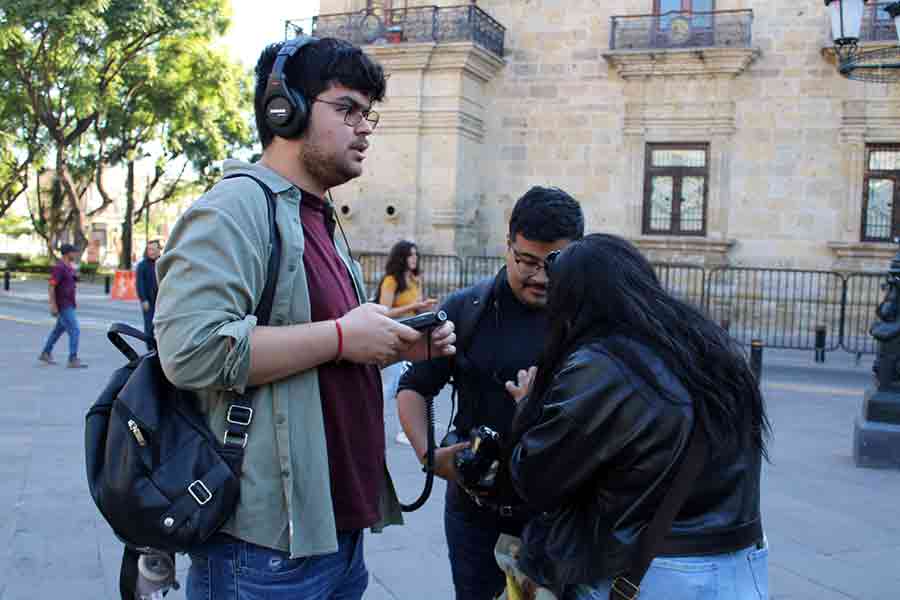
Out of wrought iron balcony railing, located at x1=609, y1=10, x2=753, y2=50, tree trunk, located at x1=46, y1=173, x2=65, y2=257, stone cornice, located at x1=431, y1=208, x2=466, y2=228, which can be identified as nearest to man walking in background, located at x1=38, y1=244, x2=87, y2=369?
stone cornice, located at x1=431, y1=208, x2=466, y2=228

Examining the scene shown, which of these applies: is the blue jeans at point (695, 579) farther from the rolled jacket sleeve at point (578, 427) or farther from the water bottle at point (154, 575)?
the water bottle at point (154, 575)

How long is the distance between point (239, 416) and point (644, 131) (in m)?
18.7

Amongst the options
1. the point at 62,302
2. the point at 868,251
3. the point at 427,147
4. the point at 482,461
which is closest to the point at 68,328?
the point at 62,302

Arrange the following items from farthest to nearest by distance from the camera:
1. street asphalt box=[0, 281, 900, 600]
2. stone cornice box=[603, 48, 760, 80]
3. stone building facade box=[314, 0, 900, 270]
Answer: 1. stone cornice box=[603, 48, 760, 80]
2. stone building facade box=[314, 0, 900, 270]
3. street asphalt box=[0, 281, 900, 600]

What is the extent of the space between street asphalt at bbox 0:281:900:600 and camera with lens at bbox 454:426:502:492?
7.19 feet

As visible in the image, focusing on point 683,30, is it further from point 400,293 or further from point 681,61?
point 400,293

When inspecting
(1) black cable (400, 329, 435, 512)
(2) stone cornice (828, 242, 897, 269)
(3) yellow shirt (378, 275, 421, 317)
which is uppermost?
(2) stone cornice (828, 242, 897, 269)

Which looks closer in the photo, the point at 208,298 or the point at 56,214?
the point at 208,298

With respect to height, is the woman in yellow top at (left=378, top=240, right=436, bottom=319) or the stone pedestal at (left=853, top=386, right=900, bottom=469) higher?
the woman in yellow top at (left=378, top=240, right=436, bottom=319)

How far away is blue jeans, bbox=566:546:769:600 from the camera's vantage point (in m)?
2.05

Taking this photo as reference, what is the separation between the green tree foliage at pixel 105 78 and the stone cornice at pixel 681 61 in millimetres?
12994

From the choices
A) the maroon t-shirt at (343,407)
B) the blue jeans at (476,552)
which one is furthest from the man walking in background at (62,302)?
the maroon t-shirt at (343,407)

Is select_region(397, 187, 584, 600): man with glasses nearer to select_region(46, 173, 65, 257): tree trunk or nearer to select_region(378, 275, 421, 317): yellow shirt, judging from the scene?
select_region(378, 275, 421, 317): yellow shirt

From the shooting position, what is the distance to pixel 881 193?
18375mm
